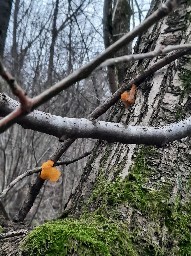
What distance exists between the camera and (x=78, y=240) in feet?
3.23

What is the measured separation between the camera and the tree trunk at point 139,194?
3.33 feet

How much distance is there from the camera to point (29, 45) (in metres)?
7.46

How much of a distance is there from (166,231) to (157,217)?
49mm

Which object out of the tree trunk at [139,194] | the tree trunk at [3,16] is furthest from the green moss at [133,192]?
the tree trunk at [3,16]

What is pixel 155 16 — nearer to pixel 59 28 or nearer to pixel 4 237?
pixel 4 237

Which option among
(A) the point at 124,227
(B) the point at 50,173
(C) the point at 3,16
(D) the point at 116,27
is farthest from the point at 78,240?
(D) the point at 116,27

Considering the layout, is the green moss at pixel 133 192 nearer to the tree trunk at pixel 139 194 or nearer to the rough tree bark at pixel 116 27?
the tree trunk at pixel 139 194

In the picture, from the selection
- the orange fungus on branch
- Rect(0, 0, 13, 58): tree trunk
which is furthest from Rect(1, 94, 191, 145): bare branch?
Rect(0, 0, 13, 58): tree trunk

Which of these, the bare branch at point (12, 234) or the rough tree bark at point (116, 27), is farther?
the rough tree bark at point (116, 27)

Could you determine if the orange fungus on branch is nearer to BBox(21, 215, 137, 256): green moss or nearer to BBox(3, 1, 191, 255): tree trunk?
BBox(3, 1, 191, 255): tree trunk

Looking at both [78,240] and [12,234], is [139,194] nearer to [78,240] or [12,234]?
[78,240]

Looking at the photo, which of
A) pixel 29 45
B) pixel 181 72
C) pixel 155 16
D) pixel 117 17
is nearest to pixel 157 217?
pixel 181 72

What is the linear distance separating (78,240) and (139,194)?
0.92ft

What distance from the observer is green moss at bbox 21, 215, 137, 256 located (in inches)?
38.3
